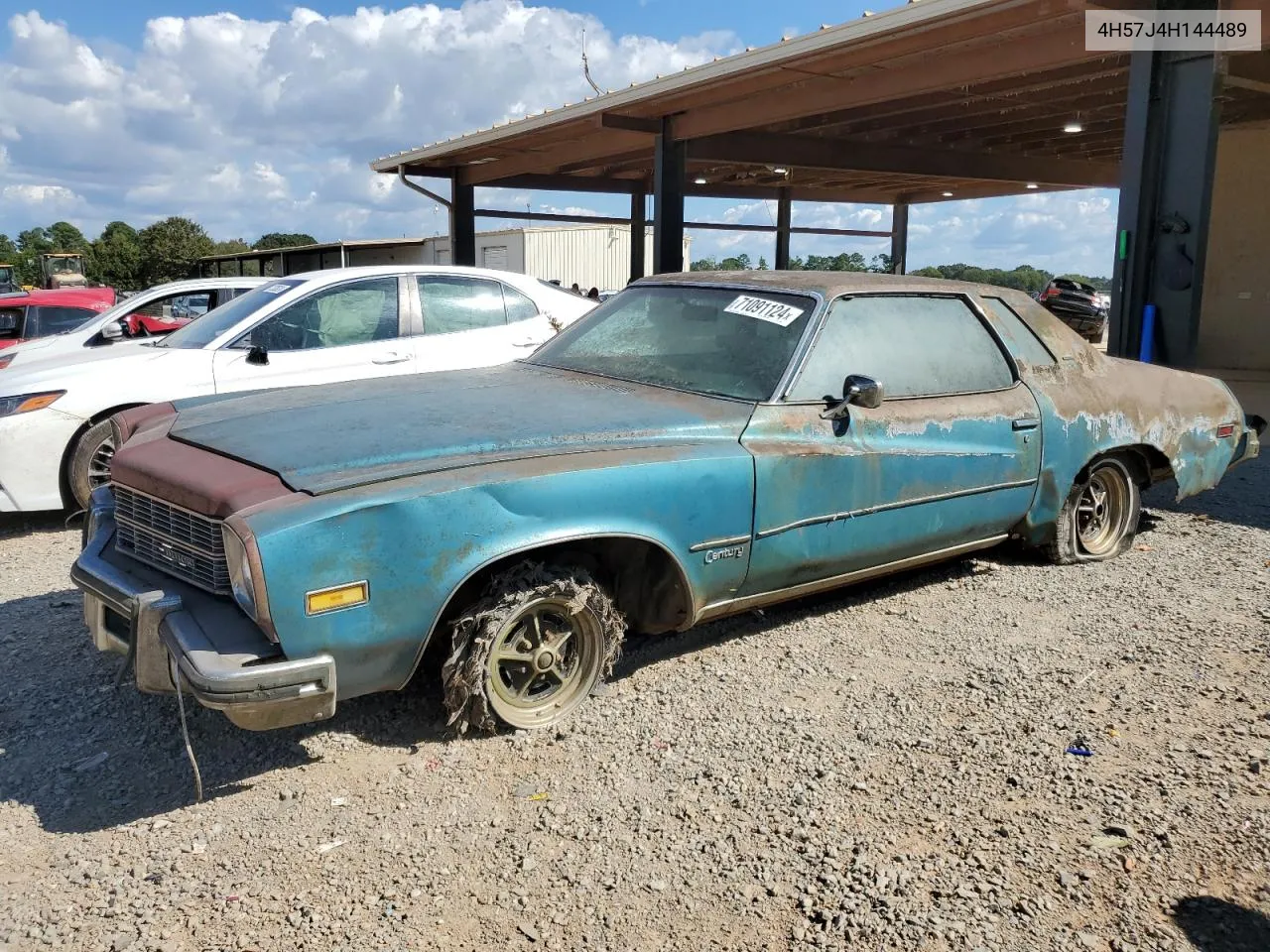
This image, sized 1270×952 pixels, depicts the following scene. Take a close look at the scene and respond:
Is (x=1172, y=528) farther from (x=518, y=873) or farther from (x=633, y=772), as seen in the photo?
(x=518, y=873)

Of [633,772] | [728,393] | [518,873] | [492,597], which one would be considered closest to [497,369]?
[728,393]

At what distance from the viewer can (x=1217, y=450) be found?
5.67 metres

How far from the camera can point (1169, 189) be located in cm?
830

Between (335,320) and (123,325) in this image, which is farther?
(123,325)

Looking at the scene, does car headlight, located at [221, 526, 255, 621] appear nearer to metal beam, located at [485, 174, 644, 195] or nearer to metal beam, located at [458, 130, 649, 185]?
metal beam, located at [458, 130, 649, 185]

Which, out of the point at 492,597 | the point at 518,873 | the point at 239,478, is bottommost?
the point at 518,873

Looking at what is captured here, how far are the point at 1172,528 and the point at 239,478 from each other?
5422 millimetres

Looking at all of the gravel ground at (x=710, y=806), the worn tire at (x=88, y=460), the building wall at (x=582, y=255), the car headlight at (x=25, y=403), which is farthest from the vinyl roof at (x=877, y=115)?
the building wall at (x=582, y=255)

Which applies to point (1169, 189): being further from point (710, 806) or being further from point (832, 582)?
point (710, 806)

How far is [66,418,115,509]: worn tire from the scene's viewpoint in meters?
5.87

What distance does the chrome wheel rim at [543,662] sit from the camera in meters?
3.26

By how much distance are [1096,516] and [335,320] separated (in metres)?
4.79

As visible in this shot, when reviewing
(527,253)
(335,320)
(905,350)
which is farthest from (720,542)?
(527,253)

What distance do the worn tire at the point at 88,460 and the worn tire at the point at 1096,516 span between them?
208 inches
